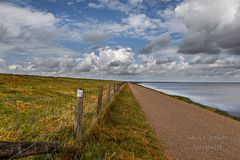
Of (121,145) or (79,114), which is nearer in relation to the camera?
(79,114)

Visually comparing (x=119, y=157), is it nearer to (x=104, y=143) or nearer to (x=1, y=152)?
(x=104, y=143)

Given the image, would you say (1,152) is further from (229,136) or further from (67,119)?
(229,136)

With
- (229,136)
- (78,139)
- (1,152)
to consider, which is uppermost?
(1,152)

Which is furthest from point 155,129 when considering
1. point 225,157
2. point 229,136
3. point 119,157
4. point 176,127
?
point 119,157

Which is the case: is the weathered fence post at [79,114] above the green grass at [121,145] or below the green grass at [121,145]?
above

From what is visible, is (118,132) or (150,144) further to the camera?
(118,132)

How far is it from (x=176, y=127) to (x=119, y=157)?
19.9 ft

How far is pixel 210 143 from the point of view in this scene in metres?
8.94

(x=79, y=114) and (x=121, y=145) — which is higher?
(x=79, y=114)

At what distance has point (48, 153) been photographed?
5.26m

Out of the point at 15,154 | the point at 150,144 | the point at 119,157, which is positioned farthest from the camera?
the point at 150,144

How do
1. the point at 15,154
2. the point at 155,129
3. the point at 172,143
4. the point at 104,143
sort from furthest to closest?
1. the point at 155,129
2. the point at 172,143
3. the point at 104,143
4. the point at 15,154

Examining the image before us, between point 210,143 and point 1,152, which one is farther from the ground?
point 1,152

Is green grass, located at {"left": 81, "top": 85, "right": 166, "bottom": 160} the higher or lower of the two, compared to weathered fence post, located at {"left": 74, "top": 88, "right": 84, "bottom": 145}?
lower
